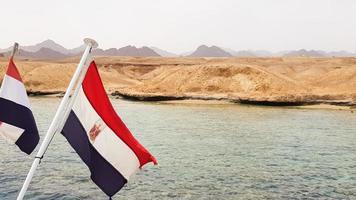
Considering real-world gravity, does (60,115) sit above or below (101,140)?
above

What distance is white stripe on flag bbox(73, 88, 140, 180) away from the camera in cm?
822

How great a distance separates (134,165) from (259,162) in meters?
16.5

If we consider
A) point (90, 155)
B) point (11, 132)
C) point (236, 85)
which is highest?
point (90, 155)

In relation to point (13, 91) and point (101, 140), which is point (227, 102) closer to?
point (13, 91)

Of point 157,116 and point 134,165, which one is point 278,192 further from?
point 157,116

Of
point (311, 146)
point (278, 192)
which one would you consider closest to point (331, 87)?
point (311, 146)

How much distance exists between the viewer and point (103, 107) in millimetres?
8242

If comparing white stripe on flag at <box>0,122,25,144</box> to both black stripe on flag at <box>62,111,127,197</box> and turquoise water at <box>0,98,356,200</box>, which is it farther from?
turquoise water at <box>0,98,356,200</box>

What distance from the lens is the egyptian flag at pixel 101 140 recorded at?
8.22 metres

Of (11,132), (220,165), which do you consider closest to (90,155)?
(11,132)

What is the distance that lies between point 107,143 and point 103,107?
661mm

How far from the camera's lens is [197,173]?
2092cm

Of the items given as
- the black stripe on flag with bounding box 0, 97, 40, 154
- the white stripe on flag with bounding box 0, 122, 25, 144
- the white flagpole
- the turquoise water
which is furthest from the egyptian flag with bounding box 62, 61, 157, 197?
the turquoise water

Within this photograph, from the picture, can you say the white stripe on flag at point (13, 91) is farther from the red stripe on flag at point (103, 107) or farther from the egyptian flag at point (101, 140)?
the red stripe on flag at point (103, 107)
